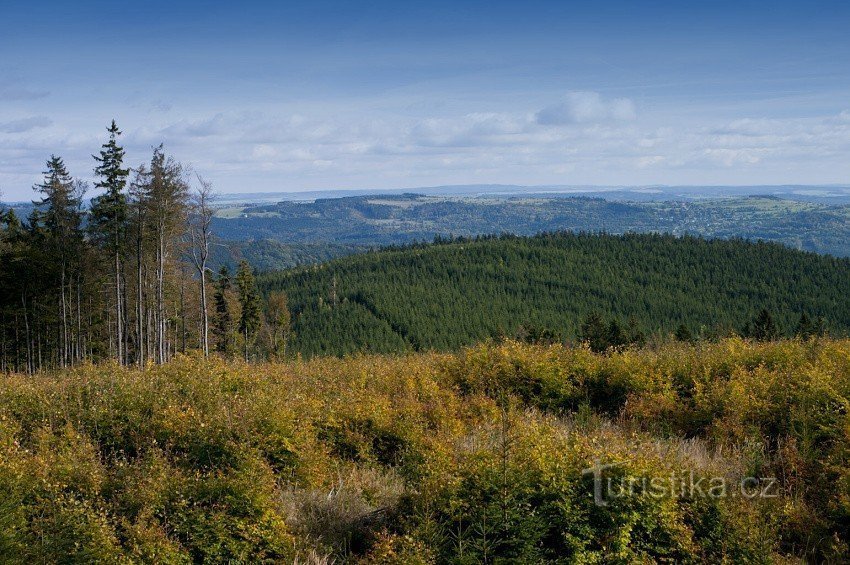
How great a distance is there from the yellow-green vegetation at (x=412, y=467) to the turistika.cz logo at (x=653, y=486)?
2.1 inches

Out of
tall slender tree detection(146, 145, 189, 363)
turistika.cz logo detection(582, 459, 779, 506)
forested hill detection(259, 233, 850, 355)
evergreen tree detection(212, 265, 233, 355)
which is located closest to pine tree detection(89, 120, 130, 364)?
tall slender tree detection(146, 145, 189, 363)

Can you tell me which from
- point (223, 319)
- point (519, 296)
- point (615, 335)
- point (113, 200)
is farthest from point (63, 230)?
point (519, 296)

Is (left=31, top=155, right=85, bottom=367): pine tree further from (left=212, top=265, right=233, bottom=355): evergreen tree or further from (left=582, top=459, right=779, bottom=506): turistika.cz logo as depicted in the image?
(left=582, top=459, right=779, bottom=506): turistika.cz logo

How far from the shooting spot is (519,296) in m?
172

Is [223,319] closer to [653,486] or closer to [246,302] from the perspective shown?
[246,302]

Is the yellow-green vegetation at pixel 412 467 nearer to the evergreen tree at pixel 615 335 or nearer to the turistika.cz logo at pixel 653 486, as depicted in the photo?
the turistika.cz logo at pixel 653 486

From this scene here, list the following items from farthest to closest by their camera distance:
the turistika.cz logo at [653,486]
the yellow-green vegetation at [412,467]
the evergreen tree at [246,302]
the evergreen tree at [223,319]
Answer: the evergreen tree at [246,302], the evergreen tree at [223,319], the turistika.cz logo at [653,486], the yellow-green vegetation at [412,467]

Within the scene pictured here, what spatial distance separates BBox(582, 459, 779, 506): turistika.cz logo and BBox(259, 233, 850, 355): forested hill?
114681 mm

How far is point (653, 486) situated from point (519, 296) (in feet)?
546

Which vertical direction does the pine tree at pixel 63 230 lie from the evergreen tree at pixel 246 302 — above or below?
above

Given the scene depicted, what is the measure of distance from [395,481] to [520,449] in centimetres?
261

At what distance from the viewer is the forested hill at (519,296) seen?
140m

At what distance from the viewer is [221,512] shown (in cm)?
761

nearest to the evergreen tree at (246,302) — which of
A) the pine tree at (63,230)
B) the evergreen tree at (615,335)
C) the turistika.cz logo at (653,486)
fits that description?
the pine tree at (63,230)
